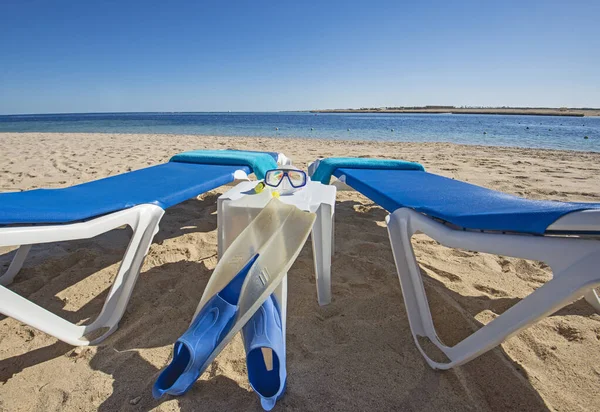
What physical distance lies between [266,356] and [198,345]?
0.86 feet

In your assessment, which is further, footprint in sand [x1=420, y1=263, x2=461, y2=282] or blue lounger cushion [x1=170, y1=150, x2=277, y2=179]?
blue lounger cushion [x1=170, y1=150, x2=277, y2=179]

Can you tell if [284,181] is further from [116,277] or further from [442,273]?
[442,273]

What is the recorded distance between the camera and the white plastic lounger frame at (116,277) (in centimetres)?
121

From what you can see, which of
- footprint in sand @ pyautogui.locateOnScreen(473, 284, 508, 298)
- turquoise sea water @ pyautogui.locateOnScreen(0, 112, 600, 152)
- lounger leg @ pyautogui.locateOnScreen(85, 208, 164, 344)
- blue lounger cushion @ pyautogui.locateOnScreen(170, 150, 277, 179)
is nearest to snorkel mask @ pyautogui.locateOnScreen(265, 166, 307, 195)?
lounger leg @ pyautogui.locateOnScreen(85, 208, 164, 344)

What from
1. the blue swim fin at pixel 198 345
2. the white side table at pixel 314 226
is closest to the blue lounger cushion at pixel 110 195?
the white side table at pixel 314 226

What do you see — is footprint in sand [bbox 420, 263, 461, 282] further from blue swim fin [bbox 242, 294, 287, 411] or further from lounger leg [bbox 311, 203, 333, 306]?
blue swim fin [bbox 242, 294, 287, 411]

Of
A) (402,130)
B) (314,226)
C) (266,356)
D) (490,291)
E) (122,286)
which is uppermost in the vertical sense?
(314,226)

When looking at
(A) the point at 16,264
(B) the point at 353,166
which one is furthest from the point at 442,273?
(A) the point at 16,264

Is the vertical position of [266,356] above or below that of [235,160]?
below

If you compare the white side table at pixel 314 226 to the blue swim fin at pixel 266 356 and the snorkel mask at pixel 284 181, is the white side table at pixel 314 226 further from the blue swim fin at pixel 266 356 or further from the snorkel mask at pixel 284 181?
the blue swim fin at pixel 266 356

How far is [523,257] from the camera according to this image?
3.67ft

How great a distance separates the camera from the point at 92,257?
7.50 feet

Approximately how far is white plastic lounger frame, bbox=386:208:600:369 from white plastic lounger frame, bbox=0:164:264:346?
1266 millimetres

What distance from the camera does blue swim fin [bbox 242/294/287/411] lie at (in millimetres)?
1166
